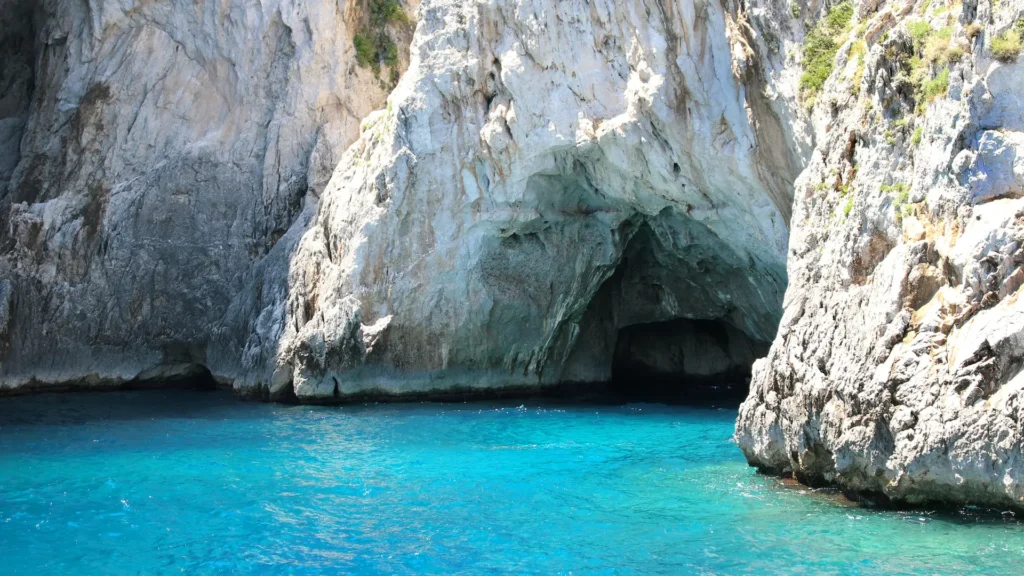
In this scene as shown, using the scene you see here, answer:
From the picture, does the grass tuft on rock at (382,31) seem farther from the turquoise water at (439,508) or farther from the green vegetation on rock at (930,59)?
the green vegetation on rock at (930,59)

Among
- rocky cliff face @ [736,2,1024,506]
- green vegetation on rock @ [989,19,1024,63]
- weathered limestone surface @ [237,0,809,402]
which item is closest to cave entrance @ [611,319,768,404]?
weathered limestone surface @ [237,0,809,402]

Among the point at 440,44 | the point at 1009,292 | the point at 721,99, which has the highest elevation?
the point at 440,44

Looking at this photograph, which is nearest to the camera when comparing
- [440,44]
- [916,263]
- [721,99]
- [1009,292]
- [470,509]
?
[1009,292]

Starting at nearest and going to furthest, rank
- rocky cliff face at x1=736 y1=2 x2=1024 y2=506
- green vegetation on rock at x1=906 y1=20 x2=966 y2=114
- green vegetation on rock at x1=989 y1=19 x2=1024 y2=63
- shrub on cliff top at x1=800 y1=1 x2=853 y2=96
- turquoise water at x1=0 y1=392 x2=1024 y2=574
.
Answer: rocky cliff face at x1=736 y1=2 x2=1024 y2=506
turquoise water at x1=0 y1=392 x2=1024 y2=574
green vegetation on rock at x1=989 y1=19 x2=1024 y2=63
green vegetation on rock at x1=906 y1=20 x2=966 y2=114
shrub on cliff top at x1=800 y1=1 x2=853 y2=96

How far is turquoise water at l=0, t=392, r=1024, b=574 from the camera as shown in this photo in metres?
9.76

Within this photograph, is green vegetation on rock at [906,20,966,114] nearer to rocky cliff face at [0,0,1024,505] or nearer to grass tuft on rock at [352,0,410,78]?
rocky cliff face at [0,0,1024,505]

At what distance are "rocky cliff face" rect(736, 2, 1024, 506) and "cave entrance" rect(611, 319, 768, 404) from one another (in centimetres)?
1485

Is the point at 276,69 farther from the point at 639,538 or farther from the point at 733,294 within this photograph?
the point at 639,538

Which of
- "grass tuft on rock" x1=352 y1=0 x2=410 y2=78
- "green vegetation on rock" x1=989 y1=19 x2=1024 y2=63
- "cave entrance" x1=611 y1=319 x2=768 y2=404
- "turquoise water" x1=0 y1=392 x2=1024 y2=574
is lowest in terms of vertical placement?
"turquoise water" x1=0 y1=392 x2=1024 y2=574

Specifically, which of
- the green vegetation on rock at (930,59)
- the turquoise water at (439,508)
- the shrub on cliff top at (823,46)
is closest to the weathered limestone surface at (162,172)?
the turquoise water at (439,508)

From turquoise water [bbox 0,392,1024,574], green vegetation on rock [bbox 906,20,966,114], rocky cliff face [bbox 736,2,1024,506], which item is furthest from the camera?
green vegetation on rock [bbox 906,20,966,114]

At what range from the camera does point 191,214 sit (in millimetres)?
27641

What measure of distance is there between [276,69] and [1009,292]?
75.7 feet

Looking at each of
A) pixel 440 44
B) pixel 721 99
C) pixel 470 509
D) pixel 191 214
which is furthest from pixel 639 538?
pixel 191 214
